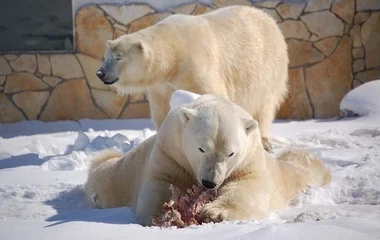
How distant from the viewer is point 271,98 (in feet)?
22.2

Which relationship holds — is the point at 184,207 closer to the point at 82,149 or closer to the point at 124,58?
the point at 124,58

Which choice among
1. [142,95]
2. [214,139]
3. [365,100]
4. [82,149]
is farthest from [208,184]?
[142,95]

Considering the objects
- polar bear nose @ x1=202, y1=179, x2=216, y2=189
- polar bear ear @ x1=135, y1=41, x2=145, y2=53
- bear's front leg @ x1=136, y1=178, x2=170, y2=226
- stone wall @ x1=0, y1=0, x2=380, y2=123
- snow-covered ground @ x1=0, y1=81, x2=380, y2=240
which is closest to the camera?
snow-covered ground @ x1=0, y1=81, x2=380, y2=240

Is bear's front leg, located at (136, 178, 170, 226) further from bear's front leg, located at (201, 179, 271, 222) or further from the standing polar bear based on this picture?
the standing polar bear

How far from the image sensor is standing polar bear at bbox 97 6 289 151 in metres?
5.81

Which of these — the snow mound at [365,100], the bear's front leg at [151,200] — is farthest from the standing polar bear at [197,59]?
the bear's front leg at [151,200]

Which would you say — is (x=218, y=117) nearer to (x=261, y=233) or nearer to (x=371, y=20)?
(x=261, y=233)

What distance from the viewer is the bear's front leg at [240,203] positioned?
311 centimetres

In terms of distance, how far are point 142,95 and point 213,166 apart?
5.18 m

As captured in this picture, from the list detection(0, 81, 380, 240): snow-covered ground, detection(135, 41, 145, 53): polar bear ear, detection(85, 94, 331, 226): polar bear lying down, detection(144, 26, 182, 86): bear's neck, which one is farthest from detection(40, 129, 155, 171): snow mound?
detection(85, 94, 331, 226): polar bear lying down

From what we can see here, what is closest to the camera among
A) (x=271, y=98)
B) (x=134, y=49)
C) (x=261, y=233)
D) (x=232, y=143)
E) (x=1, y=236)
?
(x=261, y=233)

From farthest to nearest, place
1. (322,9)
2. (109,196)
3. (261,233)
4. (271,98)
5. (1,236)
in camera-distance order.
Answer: (322,9), (271,98), (109,196), (1,236), (261,233)

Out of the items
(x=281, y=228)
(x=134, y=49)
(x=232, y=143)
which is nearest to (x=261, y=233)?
(x=281, y=228)

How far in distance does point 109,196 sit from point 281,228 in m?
1.81
